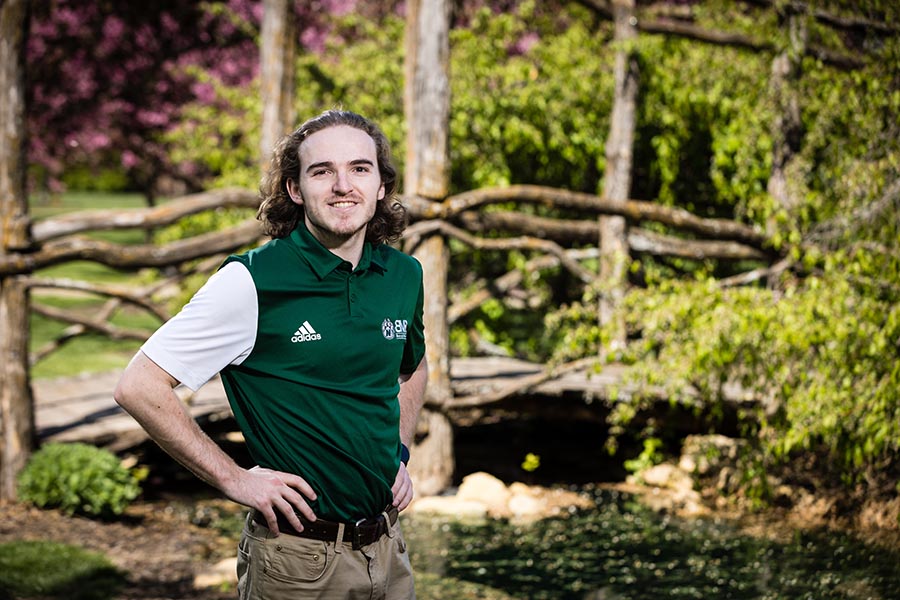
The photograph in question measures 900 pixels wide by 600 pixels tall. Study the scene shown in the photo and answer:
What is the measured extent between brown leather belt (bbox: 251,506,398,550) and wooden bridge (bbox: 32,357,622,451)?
6.24 meters

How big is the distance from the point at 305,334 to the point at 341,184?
18.1 inches

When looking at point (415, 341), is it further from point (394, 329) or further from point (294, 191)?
point (294, 191)

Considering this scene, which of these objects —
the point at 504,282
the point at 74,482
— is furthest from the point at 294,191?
the point at 504,282

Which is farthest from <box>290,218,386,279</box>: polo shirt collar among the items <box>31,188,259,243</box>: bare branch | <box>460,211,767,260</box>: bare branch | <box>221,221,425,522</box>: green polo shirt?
<box>460,211,767,260</box>: bare branch

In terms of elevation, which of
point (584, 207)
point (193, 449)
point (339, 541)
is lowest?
point (339, 541)

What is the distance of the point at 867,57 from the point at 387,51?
8125 mm

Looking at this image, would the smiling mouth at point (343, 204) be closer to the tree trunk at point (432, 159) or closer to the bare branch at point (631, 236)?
the tree trunk at point (432, 159)

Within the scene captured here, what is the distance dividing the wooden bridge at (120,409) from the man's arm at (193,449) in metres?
6.49

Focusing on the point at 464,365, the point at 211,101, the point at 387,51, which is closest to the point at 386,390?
the point at 464,365

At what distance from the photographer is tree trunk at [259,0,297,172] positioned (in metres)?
11.5

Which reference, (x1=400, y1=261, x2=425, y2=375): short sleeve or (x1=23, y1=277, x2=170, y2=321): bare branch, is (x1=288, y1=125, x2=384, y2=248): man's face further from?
(x1=23, y1=277, x2=170, y2=321): bare branch

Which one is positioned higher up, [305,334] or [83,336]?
[305,334]

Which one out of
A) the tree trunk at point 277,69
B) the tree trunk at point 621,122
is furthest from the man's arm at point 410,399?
the tree trunk at point 277,69

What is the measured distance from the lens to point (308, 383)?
289cm
